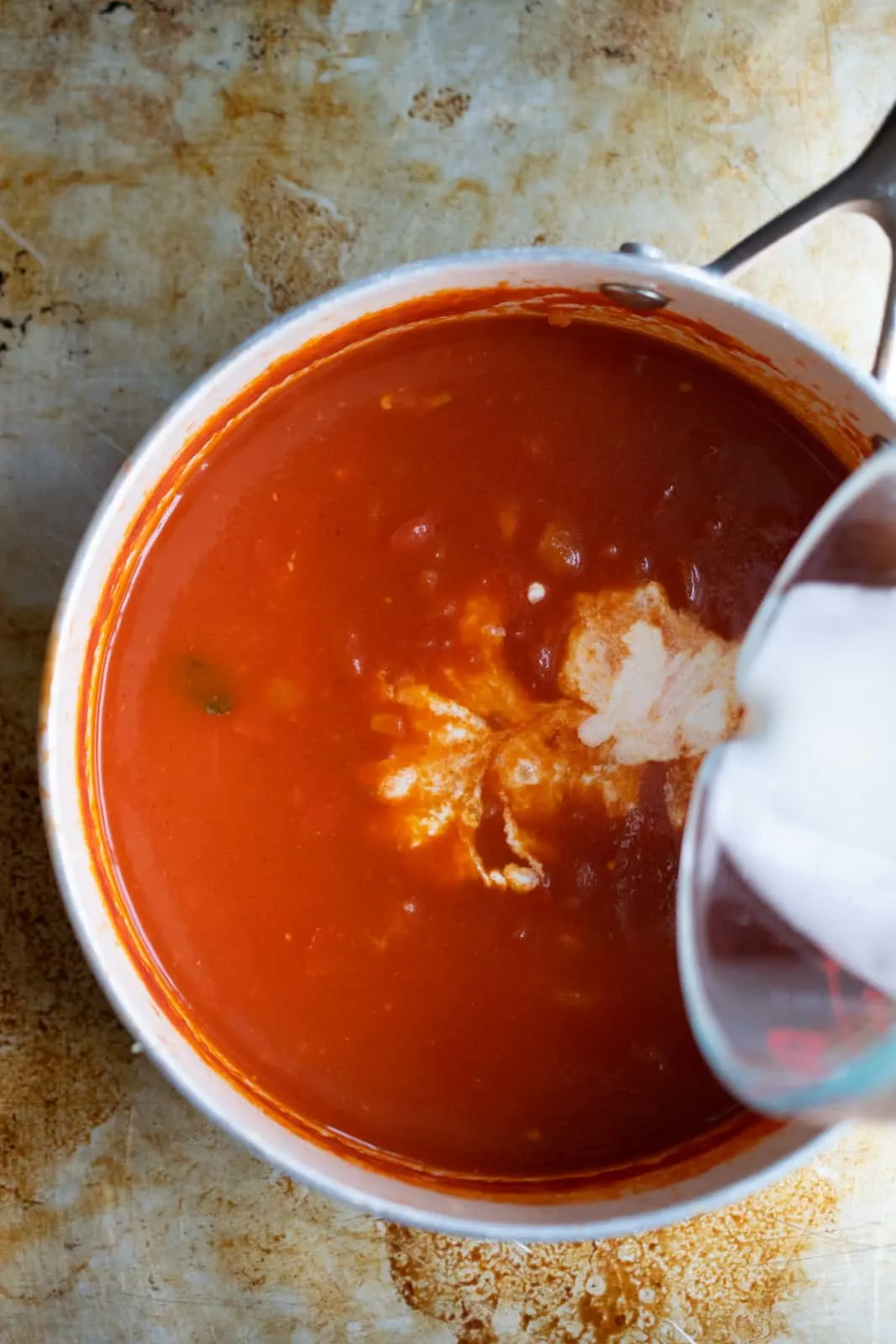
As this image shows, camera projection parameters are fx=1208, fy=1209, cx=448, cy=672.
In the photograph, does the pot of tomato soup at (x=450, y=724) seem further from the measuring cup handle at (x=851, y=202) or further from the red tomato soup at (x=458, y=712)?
the measuring cup handle at (x=851, y=202)

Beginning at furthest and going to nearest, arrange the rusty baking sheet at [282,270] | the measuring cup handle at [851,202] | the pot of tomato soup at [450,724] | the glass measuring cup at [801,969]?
the rusty baking sheet at [282,270] → the pot of tomato soup at [450,724] → the measuring cup handle at [851,202] → the glass measuring cup at [801,969]

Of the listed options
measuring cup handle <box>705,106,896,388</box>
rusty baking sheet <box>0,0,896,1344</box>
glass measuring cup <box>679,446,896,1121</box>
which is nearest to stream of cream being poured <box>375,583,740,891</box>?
glass measuring cup <box>679,446,896,1121</box>

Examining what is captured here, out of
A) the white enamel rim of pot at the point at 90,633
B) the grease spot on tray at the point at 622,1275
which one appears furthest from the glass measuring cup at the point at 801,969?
the grease spot on tray at the point at 622,1275

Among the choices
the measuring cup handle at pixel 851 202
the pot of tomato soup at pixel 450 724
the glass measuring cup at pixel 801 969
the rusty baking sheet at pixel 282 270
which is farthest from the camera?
the rusty baking sheet at pixel 282 270

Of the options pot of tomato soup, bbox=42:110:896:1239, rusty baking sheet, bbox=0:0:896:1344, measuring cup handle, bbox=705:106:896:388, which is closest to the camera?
measuring cup handle, bbox=705:106:896:388

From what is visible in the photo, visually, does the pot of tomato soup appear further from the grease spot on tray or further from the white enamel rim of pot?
the grease spot on tray

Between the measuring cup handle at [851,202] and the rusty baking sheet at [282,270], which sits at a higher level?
the measuring cup handle at [851,202]

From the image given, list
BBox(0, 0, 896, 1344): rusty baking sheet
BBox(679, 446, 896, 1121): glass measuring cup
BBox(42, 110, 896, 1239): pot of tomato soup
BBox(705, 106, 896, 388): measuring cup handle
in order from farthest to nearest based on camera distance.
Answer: BBox(0, 0, 896, 1344): rusty baking sheet → BBox(42, 110, 896, 1239): pot of tomato soup → BBox(705, 106, 896, 388): measuring cup handle → BBox(679, 446, 896, 1121): glass measuring cup
